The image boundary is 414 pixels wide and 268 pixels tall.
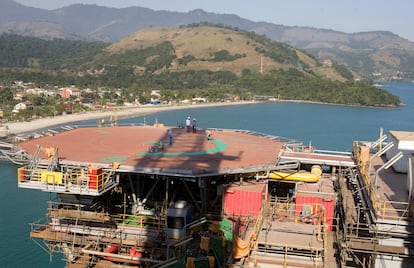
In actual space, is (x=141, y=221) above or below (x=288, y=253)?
below

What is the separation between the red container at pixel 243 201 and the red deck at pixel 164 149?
3.63 ft

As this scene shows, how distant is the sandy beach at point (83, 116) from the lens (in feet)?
287

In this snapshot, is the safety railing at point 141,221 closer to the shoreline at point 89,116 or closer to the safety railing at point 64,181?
the safety railing at point 64,181

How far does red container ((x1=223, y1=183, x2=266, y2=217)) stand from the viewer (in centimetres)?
1850

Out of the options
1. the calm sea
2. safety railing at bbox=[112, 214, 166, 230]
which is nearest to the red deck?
safety railing at bbox=[112, 214, 166, 230]

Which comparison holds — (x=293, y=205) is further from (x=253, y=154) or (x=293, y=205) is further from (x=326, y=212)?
(x=253, y=154)

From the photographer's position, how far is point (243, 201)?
18672 millimetres

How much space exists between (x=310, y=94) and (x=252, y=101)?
22.4 metres

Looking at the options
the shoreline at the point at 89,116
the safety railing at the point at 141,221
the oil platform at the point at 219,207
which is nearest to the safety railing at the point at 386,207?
the oil platform at the point at 219,207

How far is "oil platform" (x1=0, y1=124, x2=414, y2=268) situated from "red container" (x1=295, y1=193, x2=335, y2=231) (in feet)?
0.15

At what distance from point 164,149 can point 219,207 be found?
6031mm

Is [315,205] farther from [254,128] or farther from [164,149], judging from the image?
[254,128]

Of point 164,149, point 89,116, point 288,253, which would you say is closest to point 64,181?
point 164,149

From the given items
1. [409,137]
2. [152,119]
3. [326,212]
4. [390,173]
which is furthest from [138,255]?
[152,119]
